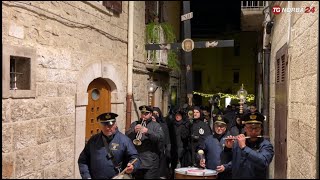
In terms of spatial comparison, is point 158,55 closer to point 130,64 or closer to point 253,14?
point 130,64

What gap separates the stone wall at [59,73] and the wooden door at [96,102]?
0.07 metres

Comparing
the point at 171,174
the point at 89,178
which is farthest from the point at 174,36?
the point at 171,174

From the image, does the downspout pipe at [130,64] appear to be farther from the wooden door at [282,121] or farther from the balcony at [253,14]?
the balcony at [253,14]

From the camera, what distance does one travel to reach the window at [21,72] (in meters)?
2.82

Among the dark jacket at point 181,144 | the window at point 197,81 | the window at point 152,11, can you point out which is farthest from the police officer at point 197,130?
the window at point 152,11

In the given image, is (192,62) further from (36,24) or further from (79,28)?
(36,24)

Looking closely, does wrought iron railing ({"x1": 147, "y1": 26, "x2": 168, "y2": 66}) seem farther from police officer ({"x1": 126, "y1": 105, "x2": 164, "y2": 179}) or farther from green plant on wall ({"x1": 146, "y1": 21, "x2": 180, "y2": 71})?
police officer ({"x1": 126, "y1": 105, "x2": 164, "y2": 179})

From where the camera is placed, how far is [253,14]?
243 inches

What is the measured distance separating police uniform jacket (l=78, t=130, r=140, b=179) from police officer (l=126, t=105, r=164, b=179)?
0.71m

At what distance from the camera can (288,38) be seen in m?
3.49

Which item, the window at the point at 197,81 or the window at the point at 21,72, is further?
the window at the point at 197,81

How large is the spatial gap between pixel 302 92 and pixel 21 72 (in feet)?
7.29

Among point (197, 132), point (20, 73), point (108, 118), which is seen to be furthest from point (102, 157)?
point (197, 132)

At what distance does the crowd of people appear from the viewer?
270 cm
